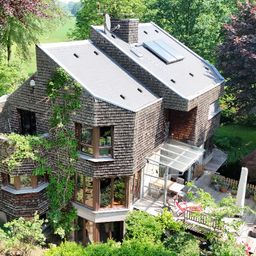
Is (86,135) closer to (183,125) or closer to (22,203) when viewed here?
(22,203)

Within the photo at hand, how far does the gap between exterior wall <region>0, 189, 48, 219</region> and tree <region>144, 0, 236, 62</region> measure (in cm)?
2855

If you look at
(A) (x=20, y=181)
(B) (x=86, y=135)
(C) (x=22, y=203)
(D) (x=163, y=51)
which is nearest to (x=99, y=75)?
(B) (x=86, y=135)

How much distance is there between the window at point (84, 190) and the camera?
21.7 m

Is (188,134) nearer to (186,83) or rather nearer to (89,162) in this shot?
(186,83)

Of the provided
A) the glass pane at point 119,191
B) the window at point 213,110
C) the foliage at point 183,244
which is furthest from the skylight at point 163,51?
the foliage at point 183,244

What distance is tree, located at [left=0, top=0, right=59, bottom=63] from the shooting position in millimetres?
26047

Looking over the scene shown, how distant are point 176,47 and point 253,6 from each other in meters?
7.27

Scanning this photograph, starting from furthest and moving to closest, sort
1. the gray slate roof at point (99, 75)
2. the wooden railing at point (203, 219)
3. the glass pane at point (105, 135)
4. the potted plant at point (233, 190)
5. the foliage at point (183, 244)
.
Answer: the potted plant at point (233, 190), the wooden railing at point (203, 219), the glass pane at point (105, 135), the gray slate roof at point (99, 75), the foliage at point (183, 244)

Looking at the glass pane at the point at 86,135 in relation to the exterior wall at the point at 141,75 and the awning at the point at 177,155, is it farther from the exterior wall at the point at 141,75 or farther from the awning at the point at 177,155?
the exterior wall at the point at 141,75

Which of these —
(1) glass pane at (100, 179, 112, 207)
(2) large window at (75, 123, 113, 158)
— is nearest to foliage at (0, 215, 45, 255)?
(1) glass pane at (100, 179, 112, 207)

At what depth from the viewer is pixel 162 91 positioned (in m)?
23.3

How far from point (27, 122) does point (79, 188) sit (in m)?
5.75

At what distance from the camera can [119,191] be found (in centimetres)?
2208

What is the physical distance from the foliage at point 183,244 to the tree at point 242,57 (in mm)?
14720
